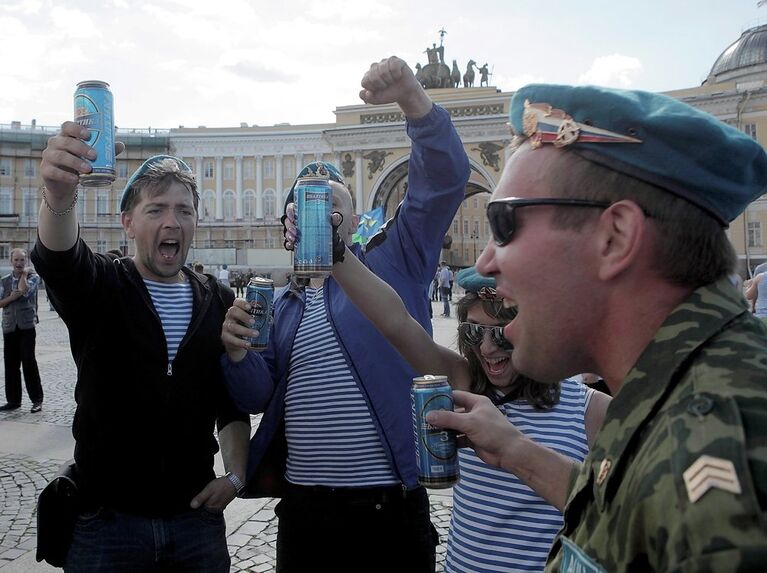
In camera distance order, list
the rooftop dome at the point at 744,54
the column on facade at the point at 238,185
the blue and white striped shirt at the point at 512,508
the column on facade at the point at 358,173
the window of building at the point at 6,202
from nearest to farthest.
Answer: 1. the blue and white striped shirt at the point at 512,508
2. the column on facade at the point at 358,173
3. the rooftop dome at the point at 744,54
4. the window of building at the point at 6,202
5. the column on facade at the point at 238,185

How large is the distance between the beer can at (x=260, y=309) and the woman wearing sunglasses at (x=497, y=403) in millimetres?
250

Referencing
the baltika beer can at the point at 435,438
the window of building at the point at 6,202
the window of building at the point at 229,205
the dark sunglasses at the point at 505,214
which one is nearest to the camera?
the dark sunglasses at the point at 505,214

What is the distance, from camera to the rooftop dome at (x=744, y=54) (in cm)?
4578

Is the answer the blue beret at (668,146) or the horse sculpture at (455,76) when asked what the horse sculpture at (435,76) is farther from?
the blue beret at (668,146)

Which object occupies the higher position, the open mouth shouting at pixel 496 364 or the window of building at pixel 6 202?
the window of building at pixel 6 202

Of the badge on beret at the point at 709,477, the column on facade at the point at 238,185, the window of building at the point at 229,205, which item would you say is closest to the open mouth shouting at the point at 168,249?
the badge on beret at the point at 709,477

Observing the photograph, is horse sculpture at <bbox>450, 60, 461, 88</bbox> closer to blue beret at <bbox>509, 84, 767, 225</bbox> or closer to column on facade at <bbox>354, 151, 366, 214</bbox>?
column on facade at <bbox>354, 151, 366, 214</bbox>

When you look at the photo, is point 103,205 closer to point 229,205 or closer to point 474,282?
point 229,205

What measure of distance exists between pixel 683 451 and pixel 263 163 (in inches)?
2120

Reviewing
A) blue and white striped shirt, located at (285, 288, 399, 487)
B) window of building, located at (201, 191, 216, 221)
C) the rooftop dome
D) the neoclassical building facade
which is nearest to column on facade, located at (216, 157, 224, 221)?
the neoclassical building facade

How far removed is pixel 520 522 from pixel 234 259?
4430cm

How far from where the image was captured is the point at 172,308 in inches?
95.0

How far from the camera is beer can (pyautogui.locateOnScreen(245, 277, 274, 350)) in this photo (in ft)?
6.90

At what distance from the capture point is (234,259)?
44.7m
